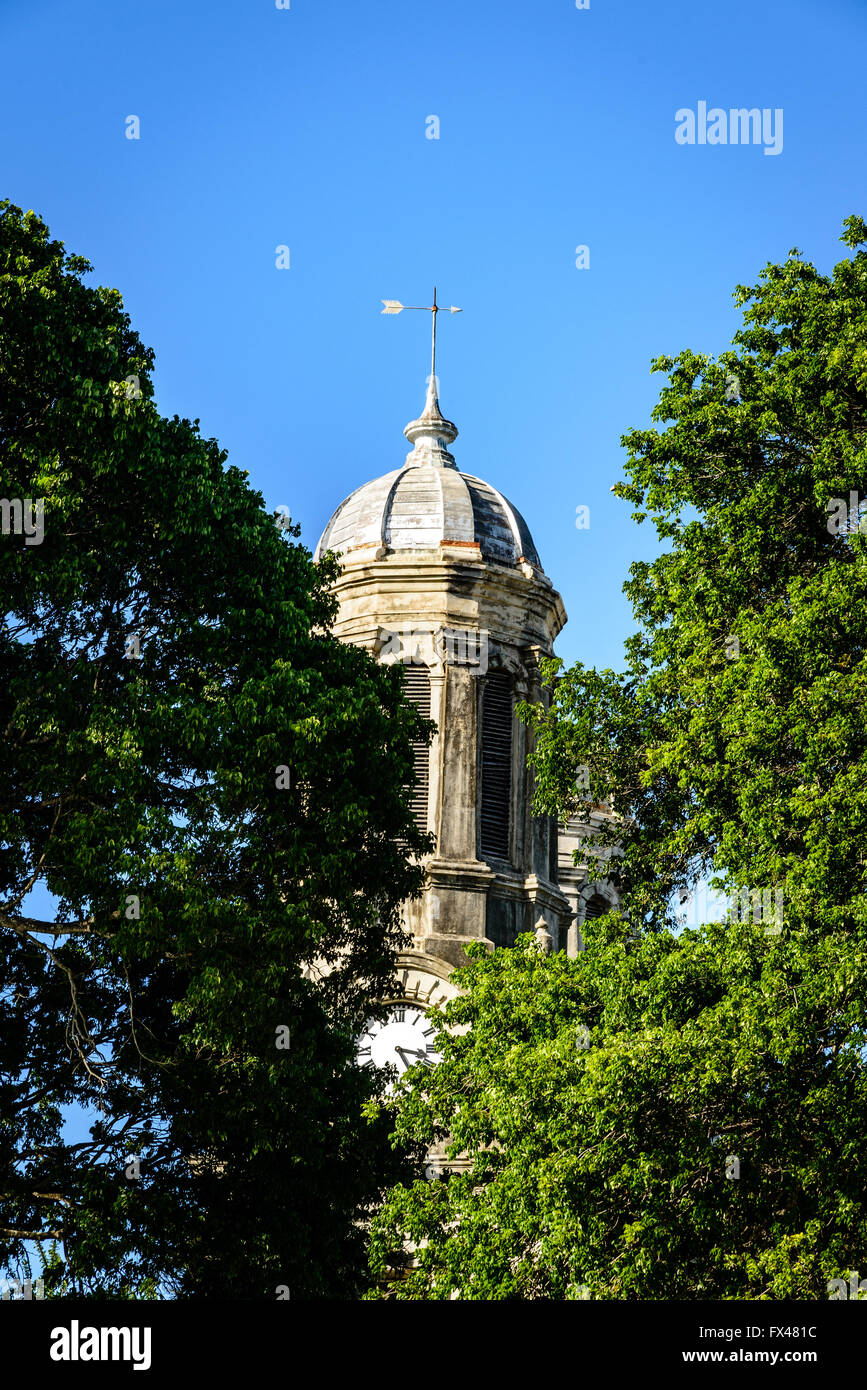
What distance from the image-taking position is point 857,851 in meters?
19.3

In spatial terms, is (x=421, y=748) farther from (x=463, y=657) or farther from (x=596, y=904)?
(x=596, y=904)

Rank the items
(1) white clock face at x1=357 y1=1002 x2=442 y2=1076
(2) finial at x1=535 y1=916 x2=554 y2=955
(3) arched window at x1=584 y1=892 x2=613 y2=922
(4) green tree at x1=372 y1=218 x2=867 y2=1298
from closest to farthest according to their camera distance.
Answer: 1. (4) green tree at x1=372 y1=218 x2=867 y2=1298
2. (1) white clock face at x1=357 y1=1002 x2=442 y2=1076
3. (2) finial at x1=535 y1=916 x2=554 y2=955
4. (3) arched window at x1=584 y1=892 x2=613 y2=922

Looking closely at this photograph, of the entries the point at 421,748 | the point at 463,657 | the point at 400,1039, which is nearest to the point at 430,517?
the point at 463,657

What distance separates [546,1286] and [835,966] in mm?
4178

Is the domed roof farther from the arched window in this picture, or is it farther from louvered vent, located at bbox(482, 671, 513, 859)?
the arched window

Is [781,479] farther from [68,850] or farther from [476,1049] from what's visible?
[68,850]

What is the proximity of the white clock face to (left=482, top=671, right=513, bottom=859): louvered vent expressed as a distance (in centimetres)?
321

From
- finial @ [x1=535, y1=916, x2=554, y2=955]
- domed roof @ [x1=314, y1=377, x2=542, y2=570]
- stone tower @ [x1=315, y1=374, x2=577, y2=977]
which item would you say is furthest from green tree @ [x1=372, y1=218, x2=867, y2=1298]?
domed roof @ [x1=314, y1=377, x2=542, y2=570]

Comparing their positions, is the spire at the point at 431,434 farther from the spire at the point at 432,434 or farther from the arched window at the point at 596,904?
the arched window at the point at 596,904

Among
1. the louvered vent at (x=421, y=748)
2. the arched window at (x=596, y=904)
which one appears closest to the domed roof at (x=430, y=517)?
the louvered vent at (x=421, y=748)

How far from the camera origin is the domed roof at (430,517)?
33594mm

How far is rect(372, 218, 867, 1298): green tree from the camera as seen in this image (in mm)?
18234
